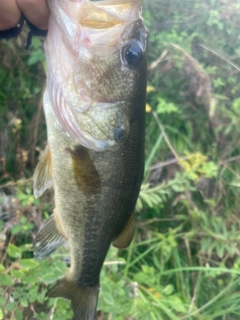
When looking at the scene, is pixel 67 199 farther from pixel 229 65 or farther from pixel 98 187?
pixel 229 65

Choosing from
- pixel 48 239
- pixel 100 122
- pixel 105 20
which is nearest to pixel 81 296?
pixel 48 239

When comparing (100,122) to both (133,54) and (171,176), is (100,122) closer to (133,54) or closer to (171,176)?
(133,54)

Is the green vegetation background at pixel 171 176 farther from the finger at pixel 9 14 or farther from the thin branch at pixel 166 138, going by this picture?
the finger at pixel 9 14

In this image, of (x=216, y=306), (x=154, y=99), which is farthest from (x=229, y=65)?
(x=216, y=306)

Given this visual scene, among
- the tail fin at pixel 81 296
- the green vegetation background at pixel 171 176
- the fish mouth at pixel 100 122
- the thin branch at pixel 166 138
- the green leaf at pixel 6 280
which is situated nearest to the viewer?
the fish mouth at pixel 100 122

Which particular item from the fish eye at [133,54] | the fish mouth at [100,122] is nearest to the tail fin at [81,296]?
the fish mouth at [100,122]
